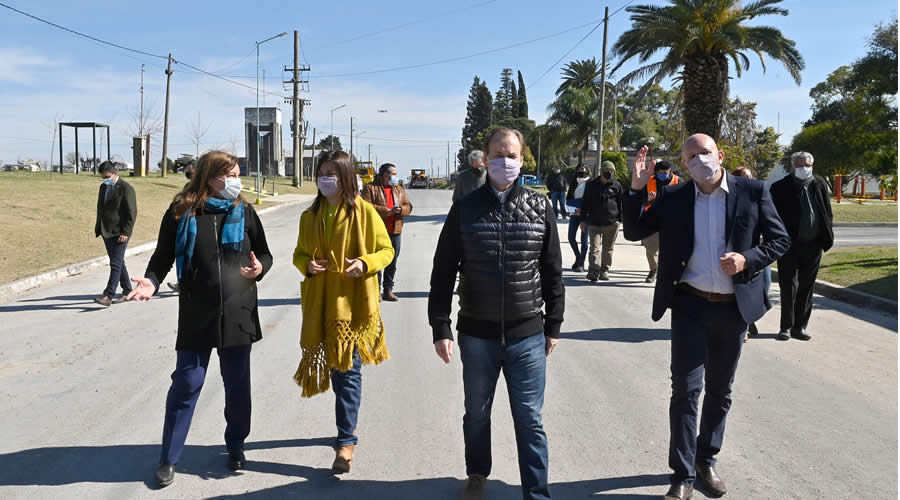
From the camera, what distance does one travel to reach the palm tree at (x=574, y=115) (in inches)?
2100

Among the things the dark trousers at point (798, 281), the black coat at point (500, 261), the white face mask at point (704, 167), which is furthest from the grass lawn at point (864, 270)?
the black coat at point (500, 261)

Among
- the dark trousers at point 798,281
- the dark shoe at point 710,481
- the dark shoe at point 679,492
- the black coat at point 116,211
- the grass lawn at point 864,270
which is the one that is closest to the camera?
→ the dark shoe at point 679,492

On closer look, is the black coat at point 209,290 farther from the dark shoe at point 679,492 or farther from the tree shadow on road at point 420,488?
the dark shoe at point 679,492

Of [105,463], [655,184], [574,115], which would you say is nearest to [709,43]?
[655,184]

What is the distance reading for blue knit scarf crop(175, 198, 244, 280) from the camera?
4133 millimetres

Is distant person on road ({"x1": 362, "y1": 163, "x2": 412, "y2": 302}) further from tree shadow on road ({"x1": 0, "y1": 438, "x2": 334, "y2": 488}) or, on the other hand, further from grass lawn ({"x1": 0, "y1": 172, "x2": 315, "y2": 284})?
grass lawn ({"x1": 0, "y1": 172, "x2": 315, "y2": 284})

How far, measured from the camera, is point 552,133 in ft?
183

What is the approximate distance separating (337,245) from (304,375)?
813 mm

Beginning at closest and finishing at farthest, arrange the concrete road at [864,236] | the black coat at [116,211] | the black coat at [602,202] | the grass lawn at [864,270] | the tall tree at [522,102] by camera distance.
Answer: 1. the black coat at [116,211]
2. the grass lawn at [864,270]
3. the black coat at [602,202]
4. the concrete road at [864,236]
5. the tall tree at [522,102]

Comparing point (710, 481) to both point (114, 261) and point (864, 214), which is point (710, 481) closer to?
point (114, 261)

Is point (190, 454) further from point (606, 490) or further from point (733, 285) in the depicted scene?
point (733, 285)

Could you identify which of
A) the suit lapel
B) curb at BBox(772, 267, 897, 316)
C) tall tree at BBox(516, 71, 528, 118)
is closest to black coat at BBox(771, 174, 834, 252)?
curb at BBox(772, 267, 897, 316)

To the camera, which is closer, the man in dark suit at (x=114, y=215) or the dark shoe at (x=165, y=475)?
the dark shoe at (x=165, y=475)

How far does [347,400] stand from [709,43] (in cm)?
2050
